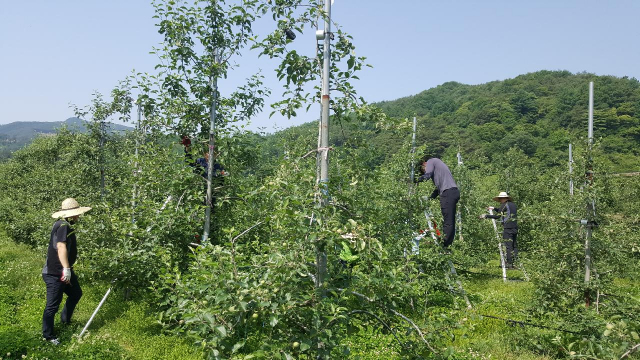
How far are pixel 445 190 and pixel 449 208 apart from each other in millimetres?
346

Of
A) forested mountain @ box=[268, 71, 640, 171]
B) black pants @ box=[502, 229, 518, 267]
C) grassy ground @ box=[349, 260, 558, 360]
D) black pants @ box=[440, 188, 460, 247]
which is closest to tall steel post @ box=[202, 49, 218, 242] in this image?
grassy ground @ box=[349, 260, 558, 360]

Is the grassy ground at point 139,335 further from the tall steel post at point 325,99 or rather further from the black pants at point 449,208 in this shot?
the tall steel post at point 325,99

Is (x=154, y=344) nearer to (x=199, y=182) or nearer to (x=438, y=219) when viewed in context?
(x=199, y=182)

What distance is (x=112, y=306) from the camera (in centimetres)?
797

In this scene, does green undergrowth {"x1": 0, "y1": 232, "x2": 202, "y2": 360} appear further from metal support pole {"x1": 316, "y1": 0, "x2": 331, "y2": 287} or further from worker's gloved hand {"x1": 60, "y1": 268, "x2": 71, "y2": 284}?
metal support pole {"x1": 316, "y1": 0, "x2": 331, "y2": 287}

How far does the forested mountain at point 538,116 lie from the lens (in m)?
52.9

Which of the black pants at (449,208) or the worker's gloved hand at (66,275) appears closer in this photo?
the worker's gloved hand at (66,275)

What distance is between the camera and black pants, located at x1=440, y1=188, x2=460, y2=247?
7.15 m

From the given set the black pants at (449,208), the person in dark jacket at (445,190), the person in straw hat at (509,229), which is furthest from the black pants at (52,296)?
the person in straw hat at (509,229)

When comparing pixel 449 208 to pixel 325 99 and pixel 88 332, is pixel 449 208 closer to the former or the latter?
pixel 325 99

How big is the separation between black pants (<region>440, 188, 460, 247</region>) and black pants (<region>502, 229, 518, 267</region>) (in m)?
6.16

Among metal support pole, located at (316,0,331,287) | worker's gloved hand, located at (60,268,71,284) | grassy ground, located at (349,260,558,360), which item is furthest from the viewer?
worker's gloved hand, located at (60,268,71,284)

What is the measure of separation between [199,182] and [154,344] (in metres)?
2.66

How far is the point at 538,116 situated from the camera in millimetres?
71875
